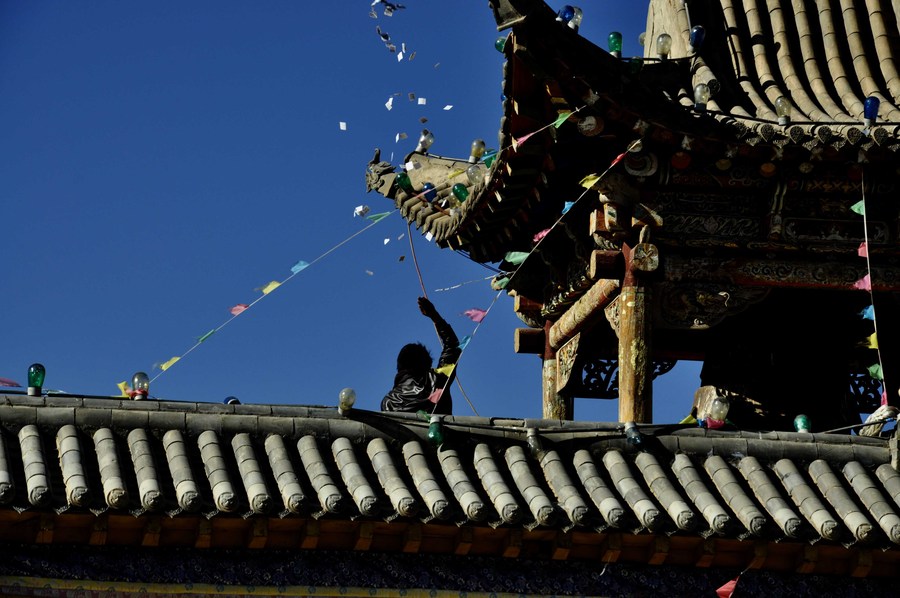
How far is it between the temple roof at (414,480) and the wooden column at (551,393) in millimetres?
5261

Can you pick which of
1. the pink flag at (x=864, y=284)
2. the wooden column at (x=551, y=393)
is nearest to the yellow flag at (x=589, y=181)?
the pink flag at (x=864, y=284)

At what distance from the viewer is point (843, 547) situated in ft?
42.0

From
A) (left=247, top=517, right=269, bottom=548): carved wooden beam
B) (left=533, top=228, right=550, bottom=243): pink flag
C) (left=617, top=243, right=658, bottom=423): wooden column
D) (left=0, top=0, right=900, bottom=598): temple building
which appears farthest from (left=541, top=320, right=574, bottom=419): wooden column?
(left=247, top=517, right=269, bottom=548): carved wooden beam

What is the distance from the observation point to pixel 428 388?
1516 cm

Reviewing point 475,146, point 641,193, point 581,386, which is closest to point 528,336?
point 581,386

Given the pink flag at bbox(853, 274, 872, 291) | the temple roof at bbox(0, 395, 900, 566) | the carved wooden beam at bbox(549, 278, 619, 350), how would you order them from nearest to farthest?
the temple roof at bbox(0, 395, 900, 566) → the pink flag at bbox(853, 274, 872, 291) → the carved wooden beam at bbox(549, 278, 619, 350)

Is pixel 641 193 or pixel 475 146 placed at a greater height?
pixel 475 146

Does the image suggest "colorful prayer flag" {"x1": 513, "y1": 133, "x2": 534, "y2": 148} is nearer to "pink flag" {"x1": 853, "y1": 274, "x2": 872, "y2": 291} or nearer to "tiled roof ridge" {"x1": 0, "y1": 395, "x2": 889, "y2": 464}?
"tiled roof ridge" {"x1": 0, "y1": 395, "x2": 889, "y2": 464}

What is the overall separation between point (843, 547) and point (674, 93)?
5.48 metres

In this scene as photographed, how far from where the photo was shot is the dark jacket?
14953mm

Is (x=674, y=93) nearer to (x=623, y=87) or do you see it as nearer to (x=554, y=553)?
(x=623, y=87)

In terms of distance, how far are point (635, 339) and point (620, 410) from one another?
0.65m

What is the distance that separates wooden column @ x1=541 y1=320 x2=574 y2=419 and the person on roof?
342 cm

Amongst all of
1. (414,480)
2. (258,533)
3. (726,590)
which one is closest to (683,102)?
(726,590)
